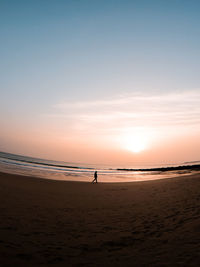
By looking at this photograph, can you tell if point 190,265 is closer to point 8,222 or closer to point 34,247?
point 34,247

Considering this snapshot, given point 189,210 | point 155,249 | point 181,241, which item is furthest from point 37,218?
→ point 189,210

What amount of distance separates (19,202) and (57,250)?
6.86 m

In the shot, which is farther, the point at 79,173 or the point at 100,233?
the point at 79,173

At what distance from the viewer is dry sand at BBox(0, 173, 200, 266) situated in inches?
217

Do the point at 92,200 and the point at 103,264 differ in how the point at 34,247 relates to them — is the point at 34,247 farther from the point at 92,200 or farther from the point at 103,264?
the point at 92,200

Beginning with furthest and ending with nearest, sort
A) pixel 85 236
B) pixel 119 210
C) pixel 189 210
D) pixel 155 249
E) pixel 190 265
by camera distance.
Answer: pixel 119 210, pixel 189 210, pixel 85 236, pixel 155 249, pixel 190 265

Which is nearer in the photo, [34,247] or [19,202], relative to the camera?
[34,247]

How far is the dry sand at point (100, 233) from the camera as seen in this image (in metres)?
5.52

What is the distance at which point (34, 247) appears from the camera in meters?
6.36

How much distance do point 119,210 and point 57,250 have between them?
628cm

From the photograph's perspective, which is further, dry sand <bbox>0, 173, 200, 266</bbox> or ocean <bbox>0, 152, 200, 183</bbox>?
ocean <bbox>0, 152, 200, 183</bbox>

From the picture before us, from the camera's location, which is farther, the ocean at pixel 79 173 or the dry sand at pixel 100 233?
the ocean at pixel 79 173

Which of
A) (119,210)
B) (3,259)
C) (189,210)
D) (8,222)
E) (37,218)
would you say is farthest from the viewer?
(119,210)

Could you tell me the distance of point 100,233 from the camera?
8047 millimetres
